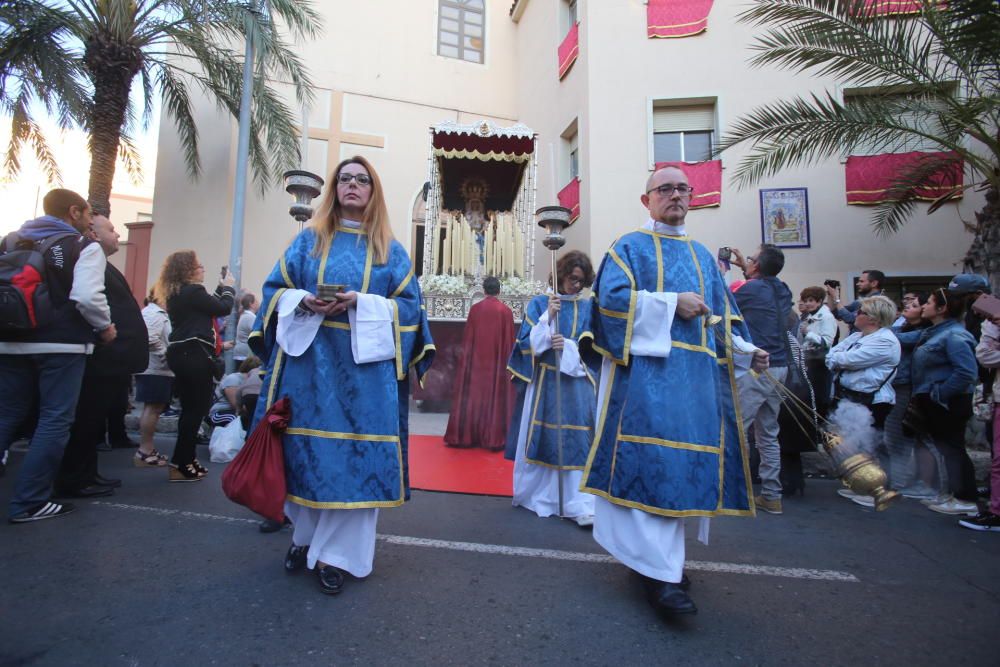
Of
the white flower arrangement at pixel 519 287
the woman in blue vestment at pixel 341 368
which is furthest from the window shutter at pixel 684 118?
the woman in blue vestment at pixel 341 368

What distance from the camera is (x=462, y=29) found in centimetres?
1448

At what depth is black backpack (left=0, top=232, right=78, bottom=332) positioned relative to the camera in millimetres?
3172

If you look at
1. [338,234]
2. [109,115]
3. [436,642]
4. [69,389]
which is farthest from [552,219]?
[109,115]

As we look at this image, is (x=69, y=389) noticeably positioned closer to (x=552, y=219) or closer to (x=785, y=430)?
(x=552, y=219)

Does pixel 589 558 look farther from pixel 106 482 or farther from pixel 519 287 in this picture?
pixel 519 287

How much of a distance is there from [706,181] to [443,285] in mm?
5149

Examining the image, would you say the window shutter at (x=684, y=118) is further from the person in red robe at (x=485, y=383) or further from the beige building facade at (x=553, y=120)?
the person in red robe at (x=485, y=383)

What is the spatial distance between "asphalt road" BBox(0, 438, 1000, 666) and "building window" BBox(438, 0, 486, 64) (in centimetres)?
1353

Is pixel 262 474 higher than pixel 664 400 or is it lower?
lower

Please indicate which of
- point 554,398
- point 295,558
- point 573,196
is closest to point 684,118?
point 573,196

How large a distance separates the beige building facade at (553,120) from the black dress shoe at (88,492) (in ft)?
20.7

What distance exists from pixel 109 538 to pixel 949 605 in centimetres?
427

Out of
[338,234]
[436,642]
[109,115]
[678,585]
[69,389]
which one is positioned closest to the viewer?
[436,642]

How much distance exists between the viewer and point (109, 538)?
3123mm
